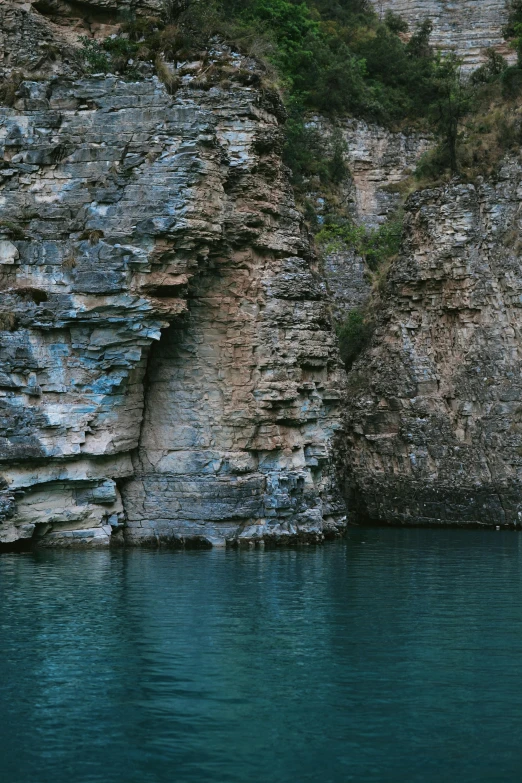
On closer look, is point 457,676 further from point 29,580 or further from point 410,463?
point 410,463

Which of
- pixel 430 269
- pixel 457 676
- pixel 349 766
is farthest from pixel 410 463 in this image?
pixel 349 766

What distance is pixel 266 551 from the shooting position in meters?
33.5

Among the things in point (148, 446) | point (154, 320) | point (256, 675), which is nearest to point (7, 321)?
point (154, 320)

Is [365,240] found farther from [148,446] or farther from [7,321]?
[7,321]

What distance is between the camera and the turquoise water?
1327cm

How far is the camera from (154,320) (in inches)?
1305

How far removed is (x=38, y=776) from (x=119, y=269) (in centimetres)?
2150

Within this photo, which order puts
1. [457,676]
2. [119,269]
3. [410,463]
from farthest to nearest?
1. [410,463]
2. [119,269]
3. [457,676]

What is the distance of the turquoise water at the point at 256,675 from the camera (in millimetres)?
13266

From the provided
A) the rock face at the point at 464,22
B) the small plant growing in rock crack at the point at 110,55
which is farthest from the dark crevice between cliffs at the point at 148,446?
the rock face at the point at 464,22

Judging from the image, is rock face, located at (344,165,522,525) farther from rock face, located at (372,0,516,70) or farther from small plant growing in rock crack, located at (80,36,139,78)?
rock face, located at (372,0,516,70)

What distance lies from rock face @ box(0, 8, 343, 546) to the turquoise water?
5138mm

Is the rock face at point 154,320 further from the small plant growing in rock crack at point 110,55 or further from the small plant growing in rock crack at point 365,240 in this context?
the small plant growing in rock crack at point 365,240

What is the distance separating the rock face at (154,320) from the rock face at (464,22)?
42.0 m
